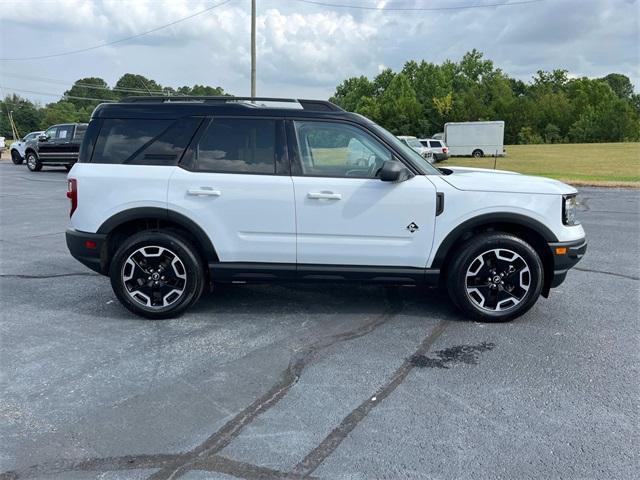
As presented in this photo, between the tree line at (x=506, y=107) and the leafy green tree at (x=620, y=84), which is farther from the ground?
the leafy green tree at (x=620, y=84)

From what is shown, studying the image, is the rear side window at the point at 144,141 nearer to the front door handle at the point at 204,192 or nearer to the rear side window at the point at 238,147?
the rear side window at the point at 238,147

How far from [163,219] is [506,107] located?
3574 inches

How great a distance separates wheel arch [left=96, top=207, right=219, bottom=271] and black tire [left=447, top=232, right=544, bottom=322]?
2182mm

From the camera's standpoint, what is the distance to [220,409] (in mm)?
3229

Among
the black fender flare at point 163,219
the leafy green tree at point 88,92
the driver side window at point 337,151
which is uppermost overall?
the leafy green tree at point 88,92

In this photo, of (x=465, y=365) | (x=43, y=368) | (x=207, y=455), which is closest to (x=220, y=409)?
(x=207, y=455)

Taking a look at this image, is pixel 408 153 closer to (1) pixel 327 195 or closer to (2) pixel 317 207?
(1) pixel 327 195

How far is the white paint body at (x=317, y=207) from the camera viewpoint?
14.9 feet

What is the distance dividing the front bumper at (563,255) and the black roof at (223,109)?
2090 mm

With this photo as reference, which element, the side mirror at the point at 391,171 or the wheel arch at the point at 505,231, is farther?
the wheel arch at the point at 505,231

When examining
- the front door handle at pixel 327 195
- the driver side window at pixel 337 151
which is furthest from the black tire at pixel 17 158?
the front door handle at pixel 327 195

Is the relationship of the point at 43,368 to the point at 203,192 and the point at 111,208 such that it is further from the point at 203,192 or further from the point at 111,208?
the point at 203,192

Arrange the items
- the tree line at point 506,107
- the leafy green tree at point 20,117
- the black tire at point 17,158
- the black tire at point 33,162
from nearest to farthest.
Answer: the black tire at point 33,162 < the black tire at point 17,158 < the tree line at point 506,107 < the leafy green tree at point 20,117

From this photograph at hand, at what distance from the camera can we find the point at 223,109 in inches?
186
